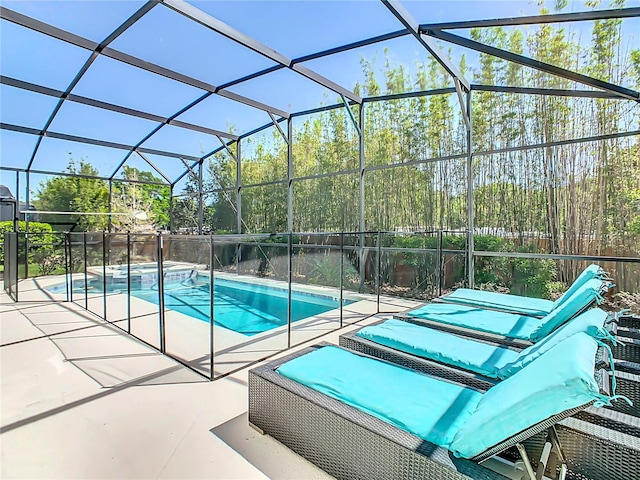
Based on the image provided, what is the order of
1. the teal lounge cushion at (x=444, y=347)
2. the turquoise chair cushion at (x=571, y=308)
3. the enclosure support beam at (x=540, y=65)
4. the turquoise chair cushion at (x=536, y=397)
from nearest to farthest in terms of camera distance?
the turquoise chair cushion at (x=536, y=397), the teal lounge cushion at (x=444, y=347), the turquoise chair cushion at (x=571, y=308), the enclosure support beam at (x=540, y=65)

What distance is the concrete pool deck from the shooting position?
80.0 inches

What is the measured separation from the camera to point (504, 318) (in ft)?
11.5

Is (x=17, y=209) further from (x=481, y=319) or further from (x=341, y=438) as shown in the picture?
(x=481, y=319)

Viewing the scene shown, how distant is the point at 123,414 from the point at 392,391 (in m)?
2.03

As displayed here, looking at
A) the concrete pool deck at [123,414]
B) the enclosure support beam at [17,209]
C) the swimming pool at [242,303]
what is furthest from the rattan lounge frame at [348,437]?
the enclosure support beam at [17,209]

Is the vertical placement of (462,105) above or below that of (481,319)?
above

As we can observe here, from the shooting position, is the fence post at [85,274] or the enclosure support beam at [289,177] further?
the enclosure support beam at [289,177]

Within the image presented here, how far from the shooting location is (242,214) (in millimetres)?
10312

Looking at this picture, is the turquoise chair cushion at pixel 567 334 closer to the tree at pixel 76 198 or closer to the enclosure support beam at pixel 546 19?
the enclosure support beam at pixel 546 19

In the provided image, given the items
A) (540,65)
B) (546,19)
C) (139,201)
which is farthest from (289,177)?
(139,201)

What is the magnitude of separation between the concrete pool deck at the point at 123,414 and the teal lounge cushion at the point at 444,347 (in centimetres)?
116

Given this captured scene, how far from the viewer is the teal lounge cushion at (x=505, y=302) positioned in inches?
149

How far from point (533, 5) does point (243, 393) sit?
6.70 meters

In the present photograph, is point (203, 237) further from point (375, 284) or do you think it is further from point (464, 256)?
point (464, 256)
